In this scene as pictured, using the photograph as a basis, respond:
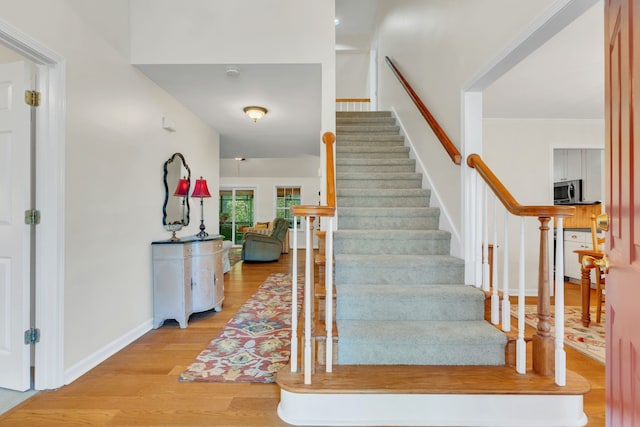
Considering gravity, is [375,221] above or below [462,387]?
above

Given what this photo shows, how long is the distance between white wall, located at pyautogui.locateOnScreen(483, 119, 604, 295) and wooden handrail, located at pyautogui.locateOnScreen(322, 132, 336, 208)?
2.79 meters

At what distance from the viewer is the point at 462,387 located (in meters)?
1.62

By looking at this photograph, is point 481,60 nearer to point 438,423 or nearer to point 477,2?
point 477,2

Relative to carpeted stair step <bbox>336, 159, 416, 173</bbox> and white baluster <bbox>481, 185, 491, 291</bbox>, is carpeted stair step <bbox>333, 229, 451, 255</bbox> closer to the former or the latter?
white baluster <bbox>481, 185, 491, 291</bbox>

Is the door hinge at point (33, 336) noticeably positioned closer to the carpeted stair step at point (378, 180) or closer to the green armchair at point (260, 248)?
the carpeted stair step at point (378, 180)

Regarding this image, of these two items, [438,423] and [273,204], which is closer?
[438,423]

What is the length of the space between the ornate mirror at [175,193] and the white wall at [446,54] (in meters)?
2.57

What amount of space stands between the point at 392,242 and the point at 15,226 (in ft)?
8.42

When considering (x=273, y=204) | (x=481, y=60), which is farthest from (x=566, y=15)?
(x=273, y=204)

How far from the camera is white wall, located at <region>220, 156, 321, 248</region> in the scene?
938cm

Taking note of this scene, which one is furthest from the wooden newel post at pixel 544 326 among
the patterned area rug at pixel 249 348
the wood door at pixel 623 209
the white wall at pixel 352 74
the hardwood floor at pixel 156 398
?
the white wall at pixel 352 74

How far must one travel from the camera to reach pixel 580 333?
2.77m

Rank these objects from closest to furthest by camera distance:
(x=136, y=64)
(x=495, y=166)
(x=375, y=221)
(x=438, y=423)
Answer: (x=438, y=423) < (x=136, y=64) < (x=375, y=221) < (x=495, y=166)

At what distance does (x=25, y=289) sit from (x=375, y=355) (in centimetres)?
212
